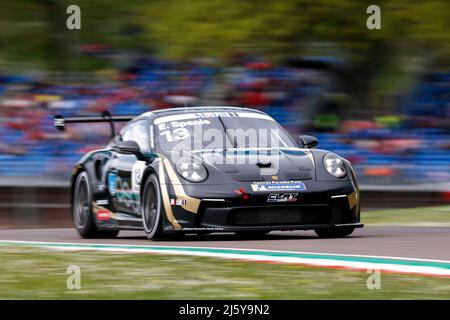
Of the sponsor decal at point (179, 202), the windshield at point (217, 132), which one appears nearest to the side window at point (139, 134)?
the windshield at point (217, 132)

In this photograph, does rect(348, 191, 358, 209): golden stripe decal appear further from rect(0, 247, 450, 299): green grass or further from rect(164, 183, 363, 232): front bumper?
rect(0, 247, 450, 299): green grass

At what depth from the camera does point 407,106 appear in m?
18.4

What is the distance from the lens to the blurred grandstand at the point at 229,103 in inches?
653

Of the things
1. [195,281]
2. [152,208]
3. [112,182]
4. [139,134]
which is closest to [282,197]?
[152,208]

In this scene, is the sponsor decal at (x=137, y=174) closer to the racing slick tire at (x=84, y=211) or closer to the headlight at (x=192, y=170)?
the headlight at (x=192, y=170)

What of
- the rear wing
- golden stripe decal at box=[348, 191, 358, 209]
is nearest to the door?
the rear wing

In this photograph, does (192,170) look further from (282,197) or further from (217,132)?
(217,132)

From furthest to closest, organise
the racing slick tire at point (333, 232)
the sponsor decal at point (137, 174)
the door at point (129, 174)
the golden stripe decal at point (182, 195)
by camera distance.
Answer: the door at point (129, 174) → the sponsor decal at point (137, 174) → the racing slick tire at point (333, 232) → the golden stripe decal at point (182, 195)

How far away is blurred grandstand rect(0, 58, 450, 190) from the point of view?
653 inches

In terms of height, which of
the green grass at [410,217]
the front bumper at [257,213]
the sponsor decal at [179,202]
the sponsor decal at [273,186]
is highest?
the sponsor decal at [273,186]

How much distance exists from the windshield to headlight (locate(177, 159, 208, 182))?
503 mm

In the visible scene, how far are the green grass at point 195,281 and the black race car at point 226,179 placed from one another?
4.74 feet

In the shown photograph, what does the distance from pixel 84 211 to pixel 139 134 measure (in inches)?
52.6

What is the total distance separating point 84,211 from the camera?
37.2 ft
